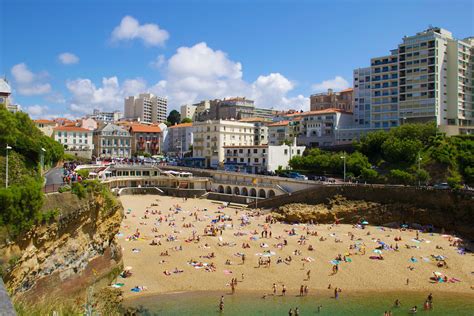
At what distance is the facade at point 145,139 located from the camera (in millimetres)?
107938

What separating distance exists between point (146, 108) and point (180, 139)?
238 feet

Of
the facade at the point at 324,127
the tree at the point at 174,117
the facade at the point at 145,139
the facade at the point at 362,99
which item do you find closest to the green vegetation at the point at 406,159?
the facade at the point at 324,127

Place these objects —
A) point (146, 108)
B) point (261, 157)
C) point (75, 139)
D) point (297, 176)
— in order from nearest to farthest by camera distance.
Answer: point (297, 176), point (261, 157), point (75, 139), point (146, 108)

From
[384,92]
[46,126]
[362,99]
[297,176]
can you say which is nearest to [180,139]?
[46,126]

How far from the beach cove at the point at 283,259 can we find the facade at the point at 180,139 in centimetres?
6116

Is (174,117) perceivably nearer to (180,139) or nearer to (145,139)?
(180,139)

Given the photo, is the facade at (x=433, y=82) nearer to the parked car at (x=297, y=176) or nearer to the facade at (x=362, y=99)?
the facade at (x=362, y=99)

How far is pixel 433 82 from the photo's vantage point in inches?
2662

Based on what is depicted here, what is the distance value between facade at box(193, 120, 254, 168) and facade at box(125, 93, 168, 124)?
9529 cm

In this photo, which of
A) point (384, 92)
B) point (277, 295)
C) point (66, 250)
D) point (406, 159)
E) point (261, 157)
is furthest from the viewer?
point (384, 92)

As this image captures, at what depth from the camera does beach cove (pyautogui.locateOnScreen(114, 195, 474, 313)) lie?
28547mm

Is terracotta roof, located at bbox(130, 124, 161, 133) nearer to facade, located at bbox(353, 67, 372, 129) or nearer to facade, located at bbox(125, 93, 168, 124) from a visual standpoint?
facade, located at bbox(353, 67, 372, 129)

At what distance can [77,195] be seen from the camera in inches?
950

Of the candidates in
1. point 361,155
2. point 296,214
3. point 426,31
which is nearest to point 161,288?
point 296,214
